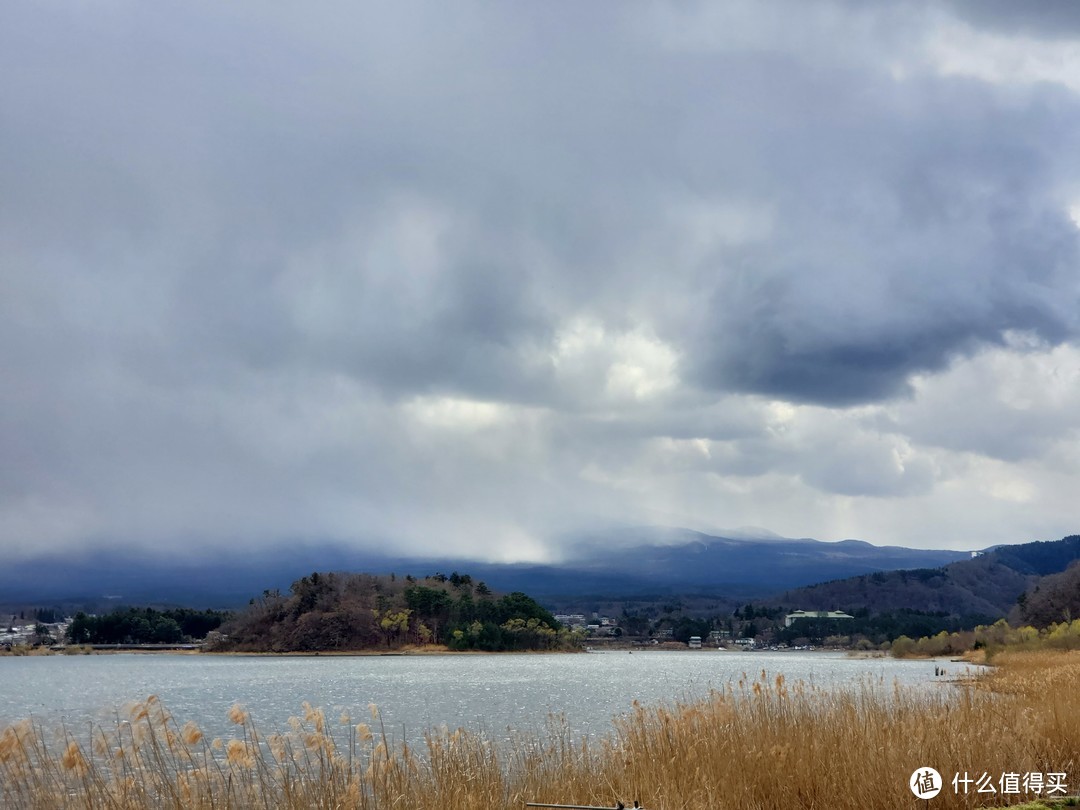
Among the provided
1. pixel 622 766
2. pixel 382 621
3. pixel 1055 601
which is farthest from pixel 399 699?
pixel 382 621

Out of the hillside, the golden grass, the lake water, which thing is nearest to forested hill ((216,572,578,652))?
the hillside

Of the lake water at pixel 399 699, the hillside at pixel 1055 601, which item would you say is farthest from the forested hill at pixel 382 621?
the lake water at pixel 399 699

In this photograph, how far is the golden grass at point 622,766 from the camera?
35.0 feet

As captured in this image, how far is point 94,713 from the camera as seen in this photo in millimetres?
35656

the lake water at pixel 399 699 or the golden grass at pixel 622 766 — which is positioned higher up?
the golden grass at pixel 622 766

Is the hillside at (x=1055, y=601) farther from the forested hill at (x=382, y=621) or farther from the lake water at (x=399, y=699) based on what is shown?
the forested hill at (x=382, y=621)

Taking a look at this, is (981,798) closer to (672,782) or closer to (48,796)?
(672,782)

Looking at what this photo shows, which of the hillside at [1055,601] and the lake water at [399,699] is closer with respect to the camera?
the lake water at [399,699]

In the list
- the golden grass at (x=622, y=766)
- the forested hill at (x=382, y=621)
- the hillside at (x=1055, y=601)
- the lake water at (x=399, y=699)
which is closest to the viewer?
the golden grass at (x=622, y=766)

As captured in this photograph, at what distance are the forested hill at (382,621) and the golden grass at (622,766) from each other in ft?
465

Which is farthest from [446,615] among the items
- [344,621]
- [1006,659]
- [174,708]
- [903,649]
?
[174,708]

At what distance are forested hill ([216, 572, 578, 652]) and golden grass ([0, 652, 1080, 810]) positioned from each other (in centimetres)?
14160

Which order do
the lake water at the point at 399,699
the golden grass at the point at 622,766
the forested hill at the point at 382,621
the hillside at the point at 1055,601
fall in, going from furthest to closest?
the forested hill at the point at 382,621, the hillside at the point at 1055,601, the lake water at the point at 399,699, the golden grass at the point at 622,766

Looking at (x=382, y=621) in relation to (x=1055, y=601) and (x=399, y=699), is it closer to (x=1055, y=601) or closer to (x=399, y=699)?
(x=1055, y=601)
